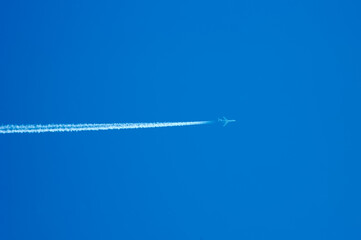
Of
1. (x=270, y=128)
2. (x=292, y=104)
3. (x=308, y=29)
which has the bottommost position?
(x=270, y=128)

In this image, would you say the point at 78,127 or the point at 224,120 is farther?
the point at 224,120

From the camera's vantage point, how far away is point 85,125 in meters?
7.76

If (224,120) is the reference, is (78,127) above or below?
below

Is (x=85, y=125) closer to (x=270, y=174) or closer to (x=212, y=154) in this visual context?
(x=212, y=154)

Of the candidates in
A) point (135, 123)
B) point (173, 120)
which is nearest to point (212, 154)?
point (173, 120)

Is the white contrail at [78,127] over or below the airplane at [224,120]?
below

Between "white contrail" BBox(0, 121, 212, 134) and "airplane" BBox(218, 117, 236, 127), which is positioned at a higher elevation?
"airplane" BBox(218, 117, 236, 127)

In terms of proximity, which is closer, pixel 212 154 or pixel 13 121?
pixel 13 121

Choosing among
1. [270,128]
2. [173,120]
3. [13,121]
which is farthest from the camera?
[270,128]

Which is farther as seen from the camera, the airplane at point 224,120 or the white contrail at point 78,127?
the airplane at point 224,120

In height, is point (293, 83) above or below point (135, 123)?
above

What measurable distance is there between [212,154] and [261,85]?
213 centimetres

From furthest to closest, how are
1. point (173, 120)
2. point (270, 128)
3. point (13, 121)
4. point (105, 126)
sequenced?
point (270, 128) → point (173, 120) → point (105, 126) → point (13, 121)

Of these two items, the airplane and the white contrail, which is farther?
the airplane
